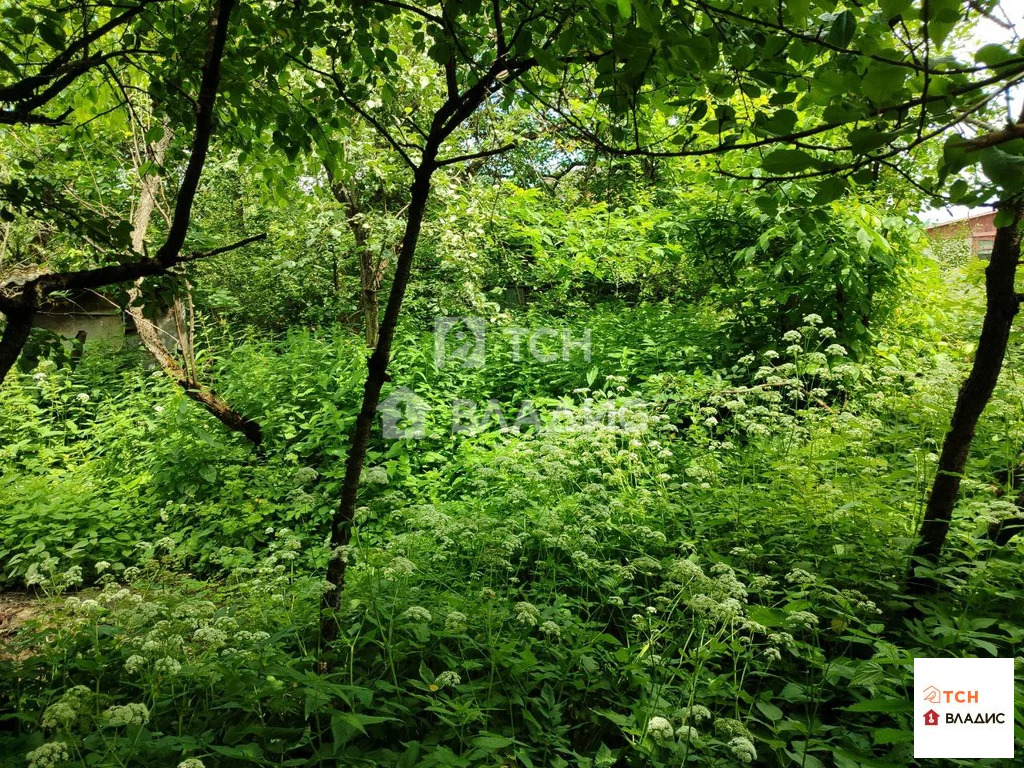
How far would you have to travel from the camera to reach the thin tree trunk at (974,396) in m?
2.09

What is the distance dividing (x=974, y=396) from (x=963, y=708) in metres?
1.15

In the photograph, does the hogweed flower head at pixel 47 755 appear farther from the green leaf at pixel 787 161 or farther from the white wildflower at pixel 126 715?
the green leaf at pixel 787 161

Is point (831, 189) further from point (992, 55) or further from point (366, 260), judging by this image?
point (366, 260)

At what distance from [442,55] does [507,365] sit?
4350mm

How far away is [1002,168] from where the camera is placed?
0.59 metres

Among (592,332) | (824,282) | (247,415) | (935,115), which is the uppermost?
(824,282)

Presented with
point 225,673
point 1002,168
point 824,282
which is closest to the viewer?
point 1002,168

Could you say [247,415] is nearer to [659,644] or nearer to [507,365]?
[507,365]

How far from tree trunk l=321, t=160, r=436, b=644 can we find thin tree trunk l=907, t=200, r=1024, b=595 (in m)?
2.05

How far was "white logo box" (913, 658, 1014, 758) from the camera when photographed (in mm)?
1665

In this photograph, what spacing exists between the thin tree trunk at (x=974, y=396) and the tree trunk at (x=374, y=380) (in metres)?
2.05

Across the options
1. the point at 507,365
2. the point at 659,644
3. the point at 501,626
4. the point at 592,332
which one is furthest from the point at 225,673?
the point at 592,332

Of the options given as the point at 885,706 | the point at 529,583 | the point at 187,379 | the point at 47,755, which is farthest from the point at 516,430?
the point at 187,379

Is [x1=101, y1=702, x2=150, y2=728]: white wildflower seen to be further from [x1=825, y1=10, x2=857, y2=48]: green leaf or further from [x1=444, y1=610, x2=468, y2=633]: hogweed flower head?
[x1=825, y1=10, x2=857, y2=48]: green leaf
